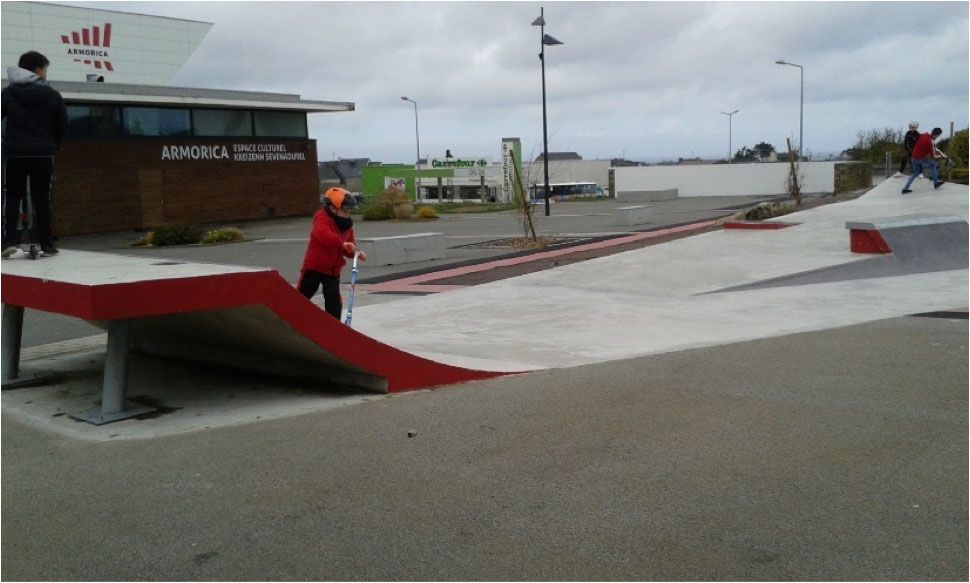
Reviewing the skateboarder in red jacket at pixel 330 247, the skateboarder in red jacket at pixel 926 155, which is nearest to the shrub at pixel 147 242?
the skateboarder in red jacket at pixel 330 247

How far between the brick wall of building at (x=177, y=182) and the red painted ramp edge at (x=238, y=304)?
27.5 meters

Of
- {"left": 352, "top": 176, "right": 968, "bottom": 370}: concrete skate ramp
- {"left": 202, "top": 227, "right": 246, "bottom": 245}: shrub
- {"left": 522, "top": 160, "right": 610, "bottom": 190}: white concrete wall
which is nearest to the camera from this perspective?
{"left": 352, "top": 176, "right": 968, "bottom": 370}: concrete skate ramp

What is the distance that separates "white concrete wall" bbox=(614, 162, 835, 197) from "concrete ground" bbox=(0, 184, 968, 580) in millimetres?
42438

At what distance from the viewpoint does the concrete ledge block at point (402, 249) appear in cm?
1838

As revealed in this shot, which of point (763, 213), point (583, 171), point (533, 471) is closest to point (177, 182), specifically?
point (763, 213)

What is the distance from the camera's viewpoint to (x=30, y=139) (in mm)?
7875

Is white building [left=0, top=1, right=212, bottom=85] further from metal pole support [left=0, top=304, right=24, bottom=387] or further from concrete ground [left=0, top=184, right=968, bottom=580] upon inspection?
concrete ground [left=0, top=184, right=968, bottom=580]

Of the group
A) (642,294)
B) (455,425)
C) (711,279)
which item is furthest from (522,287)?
(455,425)

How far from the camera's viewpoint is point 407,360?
7371mm

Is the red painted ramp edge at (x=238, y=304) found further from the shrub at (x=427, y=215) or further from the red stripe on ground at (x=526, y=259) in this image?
the shrub at (x=427, y=215)

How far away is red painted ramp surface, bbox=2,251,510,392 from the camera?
590 cm

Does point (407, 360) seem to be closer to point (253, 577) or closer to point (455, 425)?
point (455, 425)

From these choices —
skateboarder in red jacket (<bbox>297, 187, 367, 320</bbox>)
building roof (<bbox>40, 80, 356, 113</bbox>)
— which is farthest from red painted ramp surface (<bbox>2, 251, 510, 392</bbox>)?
building roof (<bbox>40, 80, 356, 113</bbox>)

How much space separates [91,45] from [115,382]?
33.3m
